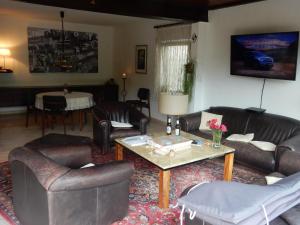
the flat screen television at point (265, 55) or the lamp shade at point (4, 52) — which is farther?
the lamp shade at point (4, 52)

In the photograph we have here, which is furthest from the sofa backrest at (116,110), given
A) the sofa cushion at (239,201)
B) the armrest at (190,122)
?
the sofa cushion at (239,201)

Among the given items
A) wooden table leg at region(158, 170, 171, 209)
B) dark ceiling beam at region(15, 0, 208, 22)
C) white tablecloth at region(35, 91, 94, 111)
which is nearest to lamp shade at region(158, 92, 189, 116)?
wooden table leg at region(158, 170, 171, 209)

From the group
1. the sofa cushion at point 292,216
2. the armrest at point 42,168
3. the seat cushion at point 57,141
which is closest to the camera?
the sofa cushion at point 292,216

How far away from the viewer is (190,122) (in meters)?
4.56

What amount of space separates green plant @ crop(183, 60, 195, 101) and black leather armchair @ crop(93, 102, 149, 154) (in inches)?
50.6

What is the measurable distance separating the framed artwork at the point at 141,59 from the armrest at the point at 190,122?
2.93 meters

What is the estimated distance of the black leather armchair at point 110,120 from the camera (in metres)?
4.20

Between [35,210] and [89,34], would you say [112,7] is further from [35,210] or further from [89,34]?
[89,34]

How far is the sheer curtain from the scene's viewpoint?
5.72 m

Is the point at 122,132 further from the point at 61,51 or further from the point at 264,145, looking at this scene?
the point at 61,51

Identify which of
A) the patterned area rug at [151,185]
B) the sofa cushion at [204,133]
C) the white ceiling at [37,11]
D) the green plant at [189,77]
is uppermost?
the white ceiling at [37,11]

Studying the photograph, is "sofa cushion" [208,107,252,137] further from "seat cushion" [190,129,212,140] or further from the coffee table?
the coffee table

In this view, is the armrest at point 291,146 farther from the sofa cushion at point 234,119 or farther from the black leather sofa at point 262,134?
the sofa cushion at point 234,119

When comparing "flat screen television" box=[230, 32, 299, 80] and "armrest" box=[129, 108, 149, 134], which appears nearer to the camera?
"flat screen television" box=[230, 32, 299, 80]
